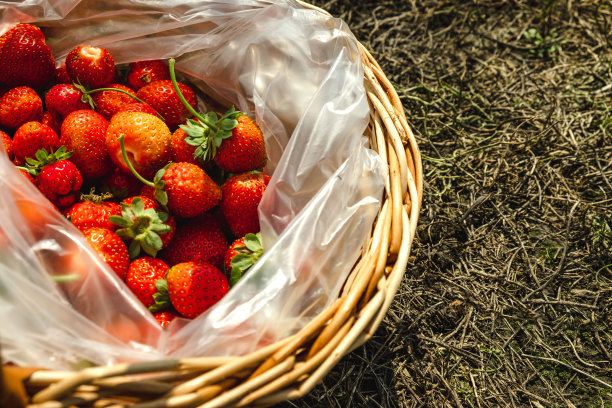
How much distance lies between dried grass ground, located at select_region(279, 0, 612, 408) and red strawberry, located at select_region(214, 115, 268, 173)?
48cm

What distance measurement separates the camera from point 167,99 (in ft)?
3.45

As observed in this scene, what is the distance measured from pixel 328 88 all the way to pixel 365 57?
0.16 m

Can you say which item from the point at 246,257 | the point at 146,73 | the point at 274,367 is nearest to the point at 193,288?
the point at 246,257

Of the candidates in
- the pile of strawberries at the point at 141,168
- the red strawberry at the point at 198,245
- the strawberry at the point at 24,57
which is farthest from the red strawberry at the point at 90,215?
the strawberry at the point at 24,57

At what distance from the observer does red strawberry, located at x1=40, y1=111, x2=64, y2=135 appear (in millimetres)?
1051

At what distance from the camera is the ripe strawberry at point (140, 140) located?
0.94 metres

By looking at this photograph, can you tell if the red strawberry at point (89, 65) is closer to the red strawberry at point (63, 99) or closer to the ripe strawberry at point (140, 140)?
the red strawberry at point (63, 99)

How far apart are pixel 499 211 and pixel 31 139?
3.52 ft

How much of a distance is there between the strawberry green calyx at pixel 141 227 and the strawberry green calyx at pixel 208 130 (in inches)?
5.2

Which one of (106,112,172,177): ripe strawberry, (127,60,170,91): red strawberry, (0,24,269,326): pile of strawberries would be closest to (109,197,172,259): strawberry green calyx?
(0,24,269,326): pile of strawberries

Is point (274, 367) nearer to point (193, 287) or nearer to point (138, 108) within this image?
point (193, 287)

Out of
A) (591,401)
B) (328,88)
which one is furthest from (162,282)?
(591,401)

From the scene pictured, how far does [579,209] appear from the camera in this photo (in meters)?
1.36

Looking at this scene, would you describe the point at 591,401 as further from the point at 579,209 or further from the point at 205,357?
the point at 205,357
